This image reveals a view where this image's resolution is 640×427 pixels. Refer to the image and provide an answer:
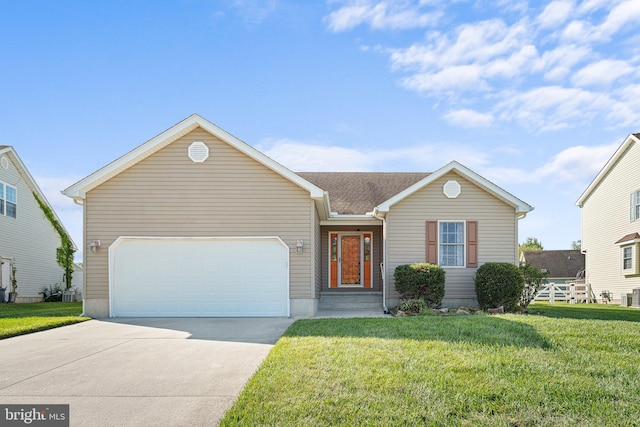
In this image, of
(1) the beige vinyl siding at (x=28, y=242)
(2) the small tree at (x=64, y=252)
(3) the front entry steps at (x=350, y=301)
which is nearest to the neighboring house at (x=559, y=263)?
(3) the front entry steps at (x=350, y=301)

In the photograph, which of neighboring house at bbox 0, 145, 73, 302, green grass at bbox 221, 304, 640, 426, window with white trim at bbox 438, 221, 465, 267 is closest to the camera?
green grass at bbox 221, 304, 640, 426

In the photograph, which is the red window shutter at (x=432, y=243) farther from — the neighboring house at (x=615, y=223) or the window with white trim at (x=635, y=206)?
the window with white trim at (x=635, y=206)

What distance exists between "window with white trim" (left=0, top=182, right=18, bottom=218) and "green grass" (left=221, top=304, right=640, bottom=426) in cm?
1753

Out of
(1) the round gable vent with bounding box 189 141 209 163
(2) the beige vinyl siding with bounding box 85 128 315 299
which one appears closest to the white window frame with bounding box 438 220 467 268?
(2) the beige vinyl siding with bounding box 85 128 315 299

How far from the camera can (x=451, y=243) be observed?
14.9 meters

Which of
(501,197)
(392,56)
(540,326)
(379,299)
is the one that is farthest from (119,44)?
(540,326)

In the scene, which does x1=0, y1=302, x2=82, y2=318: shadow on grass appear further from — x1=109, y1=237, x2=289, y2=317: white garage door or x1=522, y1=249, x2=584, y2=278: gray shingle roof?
x1=522, y1=249, x2=584, y2=278: gray shingle roof

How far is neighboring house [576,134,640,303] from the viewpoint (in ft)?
66.5

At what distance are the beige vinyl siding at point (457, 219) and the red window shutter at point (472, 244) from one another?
0.10 metres

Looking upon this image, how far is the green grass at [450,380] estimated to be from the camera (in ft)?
14.5

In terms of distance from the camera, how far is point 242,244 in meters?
13.1

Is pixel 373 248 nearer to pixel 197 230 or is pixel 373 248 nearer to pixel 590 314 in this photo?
pixel 197 230

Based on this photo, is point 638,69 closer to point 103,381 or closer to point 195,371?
point 195,371

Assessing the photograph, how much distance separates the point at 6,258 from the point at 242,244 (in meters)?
13.1
